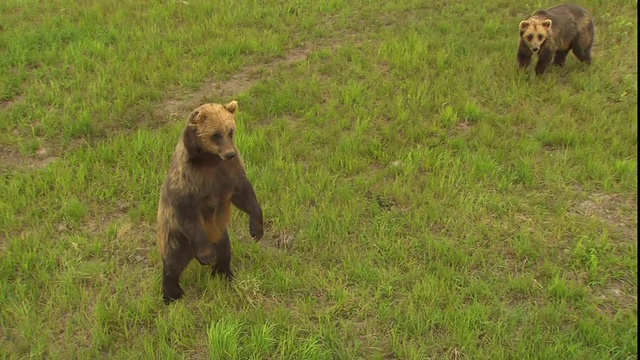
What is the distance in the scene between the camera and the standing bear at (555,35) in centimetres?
709

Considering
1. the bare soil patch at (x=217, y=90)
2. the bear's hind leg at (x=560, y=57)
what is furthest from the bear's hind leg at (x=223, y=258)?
the bear's hind leg at (x=560, y=57)

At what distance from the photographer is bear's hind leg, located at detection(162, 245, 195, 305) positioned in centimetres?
404

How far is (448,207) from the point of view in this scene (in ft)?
16.9

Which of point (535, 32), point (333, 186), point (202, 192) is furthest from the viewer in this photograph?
point (535, 32)

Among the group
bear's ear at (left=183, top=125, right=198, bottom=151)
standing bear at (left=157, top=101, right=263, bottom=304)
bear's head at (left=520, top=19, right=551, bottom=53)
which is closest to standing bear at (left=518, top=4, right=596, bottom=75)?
bear's head at (left=520, top=19, right=551, bottom=53)

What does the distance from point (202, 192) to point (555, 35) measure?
5.61m

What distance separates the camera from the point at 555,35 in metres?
7.21

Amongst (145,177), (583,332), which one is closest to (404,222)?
(583,332)

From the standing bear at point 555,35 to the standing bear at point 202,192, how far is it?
480cm

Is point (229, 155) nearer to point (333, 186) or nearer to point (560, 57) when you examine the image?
point (333, 186)

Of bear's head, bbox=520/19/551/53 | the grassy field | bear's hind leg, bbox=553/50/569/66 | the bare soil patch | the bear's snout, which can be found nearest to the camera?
the bear's snout

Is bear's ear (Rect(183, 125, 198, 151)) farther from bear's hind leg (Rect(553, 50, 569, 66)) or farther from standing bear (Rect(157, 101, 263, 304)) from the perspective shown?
bear's hind leg (Rect(553, 50, 569, 66))

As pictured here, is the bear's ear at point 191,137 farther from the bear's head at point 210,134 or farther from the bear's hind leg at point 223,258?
the bear's hind leg at point 223,258

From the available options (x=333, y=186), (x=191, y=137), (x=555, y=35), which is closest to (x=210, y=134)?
(x=191, y=137)
